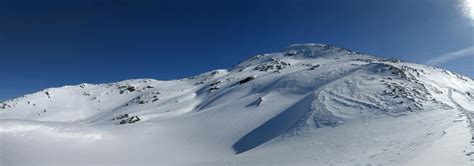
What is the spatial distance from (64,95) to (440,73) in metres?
78.2

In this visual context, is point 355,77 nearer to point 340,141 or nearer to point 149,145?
point 340,141

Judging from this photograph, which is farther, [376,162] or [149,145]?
[149,145]

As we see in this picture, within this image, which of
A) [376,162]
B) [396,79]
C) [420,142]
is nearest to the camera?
[376,162]

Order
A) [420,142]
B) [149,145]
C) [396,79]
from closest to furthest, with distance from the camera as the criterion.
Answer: [420,142]
[149,145]
[396,79]

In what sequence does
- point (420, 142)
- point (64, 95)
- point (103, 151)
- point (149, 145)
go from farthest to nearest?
point (64, 95), point (149, 145), point (103, 151), point (420, 142)

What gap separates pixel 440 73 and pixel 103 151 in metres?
43.7

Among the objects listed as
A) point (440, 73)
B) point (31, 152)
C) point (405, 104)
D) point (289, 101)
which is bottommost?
point (31, 152)

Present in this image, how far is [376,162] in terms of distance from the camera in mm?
17641

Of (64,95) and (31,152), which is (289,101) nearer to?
(31,152)

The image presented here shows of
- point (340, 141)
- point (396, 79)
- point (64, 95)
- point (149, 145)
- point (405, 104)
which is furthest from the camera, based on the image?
point (64, 95)

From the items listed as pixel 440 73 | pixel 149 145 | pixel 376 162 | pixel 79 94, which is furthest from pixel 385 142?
pixel 79 94

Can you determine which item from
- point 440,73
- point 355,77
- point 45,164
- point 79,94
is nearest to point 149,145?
point 45,164

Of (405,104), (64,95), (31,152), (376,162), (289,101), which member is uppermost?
Result: (64,95)

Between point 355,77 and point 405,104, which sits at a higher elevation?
point 355,77
